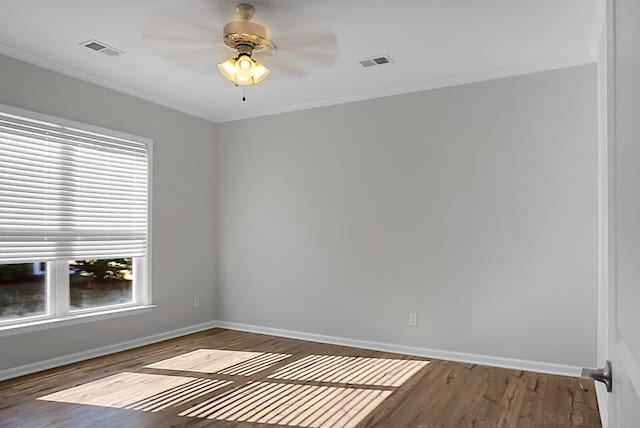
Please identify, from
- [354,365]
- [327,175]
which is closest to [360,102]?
[327,175]

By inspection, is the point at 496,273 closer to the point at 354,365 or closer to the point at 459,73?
the point at 354,365

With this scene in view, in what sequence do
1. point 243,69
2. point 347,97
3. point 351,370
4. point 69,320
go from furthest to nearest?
point 347,97 < point 69,320 < point 351,370 < point 243,69

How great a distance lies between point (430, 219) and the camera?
4.58m

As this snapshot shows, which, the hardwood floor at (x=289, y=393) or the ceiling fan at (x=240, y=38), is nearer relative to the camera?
the hardwood floor at (x=289, y=393)

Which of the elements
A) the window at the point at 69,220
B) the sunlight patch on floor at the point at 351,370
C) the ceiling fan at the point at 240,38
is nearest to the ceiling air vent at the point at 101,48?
the ceiling fan at the point at 240,38

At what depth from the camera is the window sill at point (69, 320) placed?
3830mm

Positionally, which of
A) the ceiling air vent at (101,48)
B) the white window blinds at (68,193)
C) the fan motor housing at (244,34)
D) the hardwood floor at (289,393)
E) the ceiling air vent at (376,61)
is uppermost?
the ceiling air vent at (101,48)

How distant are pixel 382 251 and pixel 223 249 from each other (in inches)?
90.1

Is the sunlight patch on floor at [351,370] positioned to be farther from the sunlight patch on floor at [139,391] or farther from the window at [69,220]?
the window at [69,220]

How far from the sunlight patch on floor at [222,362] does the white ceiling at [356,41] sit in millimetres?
2798

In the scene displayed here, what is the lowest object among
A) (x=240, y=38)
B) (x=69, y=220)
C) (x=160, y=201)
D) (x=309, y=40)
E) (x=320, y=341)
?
(x=320, y=341)

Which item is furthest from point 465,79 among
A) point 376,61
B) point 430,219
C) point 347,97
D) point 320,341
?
point 320,341

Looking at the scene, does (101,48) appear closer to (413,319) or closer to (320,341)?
(320,341)

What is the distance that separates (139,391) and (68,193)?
80.0 inches
